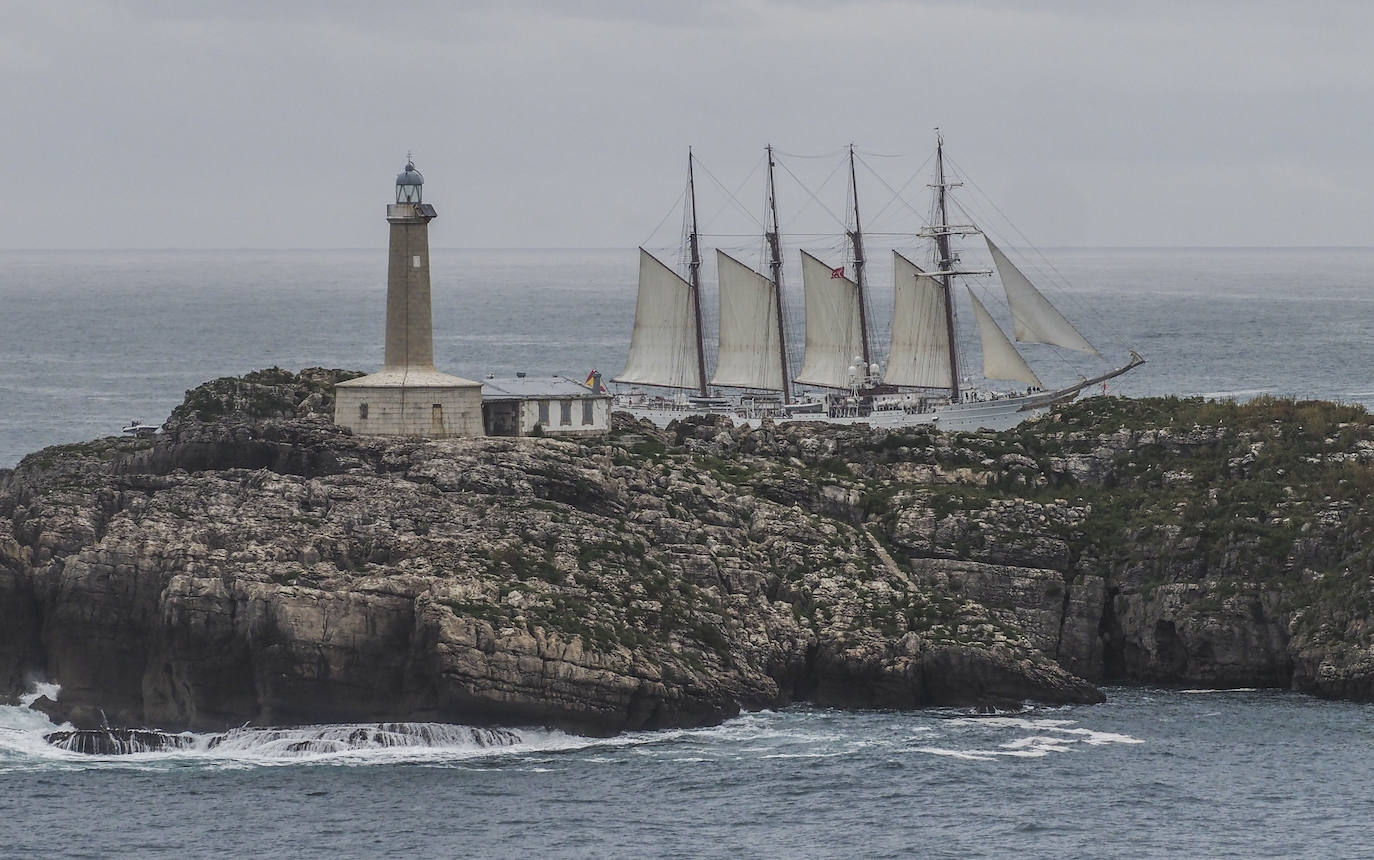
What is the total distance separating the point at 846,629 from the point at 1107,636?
36.6 ft

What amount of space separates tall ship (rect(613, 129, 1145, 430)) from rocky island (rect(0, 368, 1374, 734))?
2330cm

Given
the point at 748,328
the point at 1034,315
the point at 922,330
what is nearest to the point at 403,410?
the point at 1034,315

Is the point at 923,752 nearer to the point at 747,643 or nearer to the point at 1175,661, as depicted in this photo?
the point at 747,643

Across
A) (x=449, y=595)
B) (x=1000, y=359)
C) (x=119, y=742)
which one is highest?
(x=1000, y=359)

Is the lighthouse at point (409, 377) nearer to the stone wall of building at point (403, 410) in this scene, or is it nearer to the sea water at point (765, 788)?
the stone wall of building at point (403, 410)

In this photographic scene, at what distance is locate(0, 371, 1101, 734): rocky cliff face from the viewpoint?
7619 cm

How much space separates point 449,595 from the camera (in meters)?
76.9

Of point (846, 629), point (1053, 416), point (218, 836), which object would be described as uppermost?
point (1053, 416)

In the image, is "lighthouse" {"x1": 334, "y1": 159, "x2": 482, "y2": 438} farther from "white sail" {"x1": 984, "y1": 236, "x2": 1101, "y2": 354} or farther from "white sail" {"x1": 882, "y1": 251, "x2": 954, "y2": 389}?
"white sail" {"x1": 882, "y1": 251, "x2": 954, "y2": 389}

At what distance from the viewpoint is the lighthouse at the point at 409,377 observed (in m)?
92.4

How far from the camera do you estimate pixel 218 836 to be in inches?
2611

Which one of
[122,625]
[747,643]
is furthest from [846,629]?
[122,625]

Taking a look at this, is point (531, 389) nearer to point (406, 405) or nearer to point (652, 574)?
point (406, 405)

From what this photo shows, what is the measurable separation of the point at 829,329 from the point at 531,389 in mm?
35429
